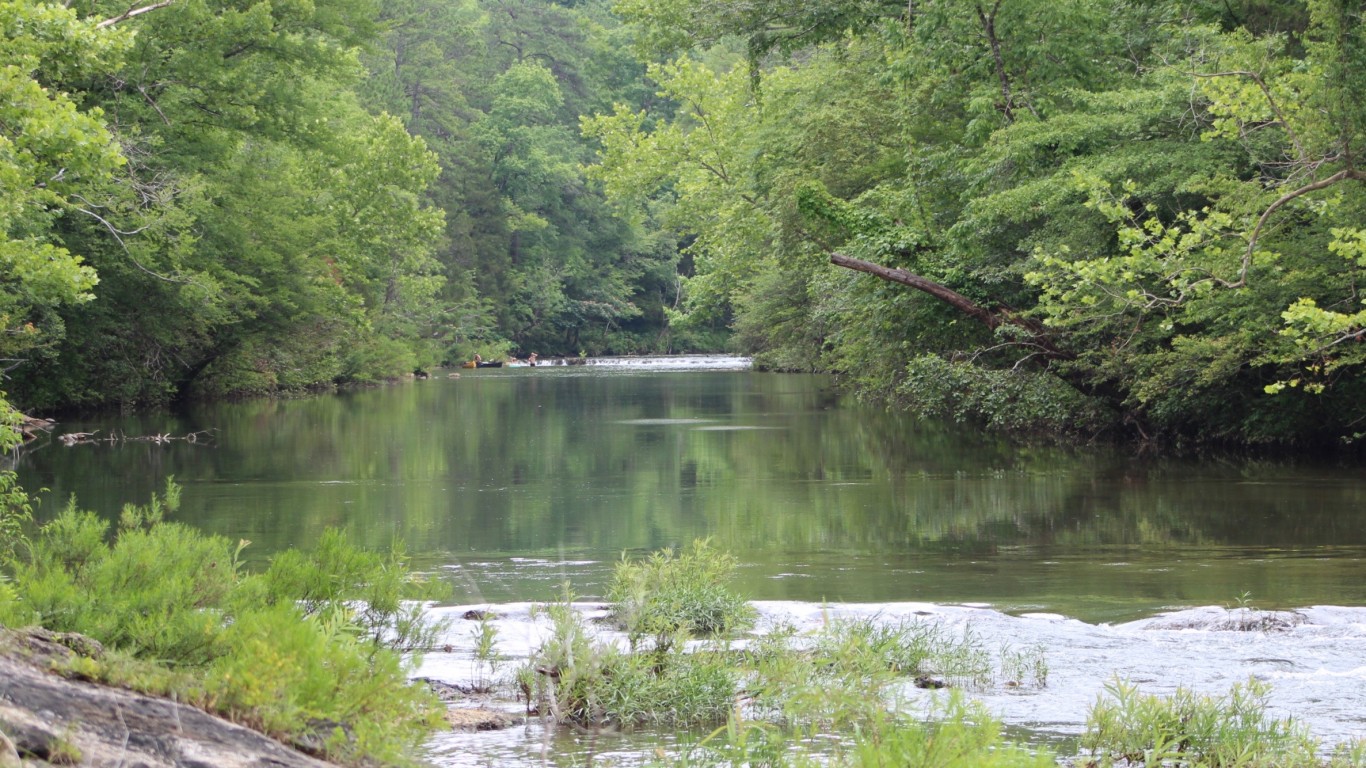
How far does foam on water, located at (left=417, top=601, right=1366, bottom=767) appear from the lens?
6293mm

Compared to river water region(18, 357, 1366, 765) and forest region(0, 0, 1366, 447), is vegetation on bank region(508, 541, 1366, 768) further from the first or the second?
forest region(0, 0, 1366, 447)

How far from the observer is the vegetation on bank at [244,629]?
470 cm

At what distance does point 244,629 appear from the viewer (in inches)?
211

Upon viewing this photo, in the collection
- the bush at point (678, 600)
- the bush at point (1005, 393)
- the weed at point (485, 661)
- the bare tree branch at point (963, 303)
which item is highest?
the bare tree branch at point (963, 303)

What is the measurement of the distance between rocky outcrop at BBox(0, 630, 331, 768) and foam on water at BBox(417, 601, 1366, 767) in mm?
1465

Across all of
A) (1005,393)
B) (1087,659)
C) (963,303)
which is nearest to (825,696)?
(1087,659)

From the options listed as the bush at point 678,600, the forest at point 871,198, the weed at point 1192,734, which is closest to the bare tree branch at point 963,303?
the forest at point 871,198

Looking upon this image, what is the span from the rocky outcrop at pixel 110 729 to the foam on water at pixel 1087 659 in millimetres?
1465

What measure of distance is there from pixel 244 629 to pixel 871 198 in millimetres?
19876

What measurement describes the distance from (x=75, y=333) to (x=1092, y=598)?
74.2ft

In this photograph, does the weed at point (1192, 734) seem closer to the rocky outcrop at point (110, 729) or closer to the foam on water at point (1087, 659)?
the foam on water at point (1087, 659)

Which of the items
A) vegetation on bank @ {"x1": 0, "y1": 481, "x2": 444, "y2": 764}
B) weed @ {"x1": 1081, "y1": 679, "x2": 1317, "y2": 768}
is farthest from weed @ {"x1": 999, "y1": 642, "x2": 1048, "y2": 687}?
vegetation on bank @ {"x1": 0, "y1": 481, "x2": 444, "y2": 764}

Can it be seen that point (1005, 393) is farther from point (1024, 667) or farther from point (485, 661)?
point (485, 661)

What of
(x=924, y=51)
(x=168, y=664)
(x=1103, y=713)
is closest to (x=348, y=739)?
Answer: (x=168, y=664)
